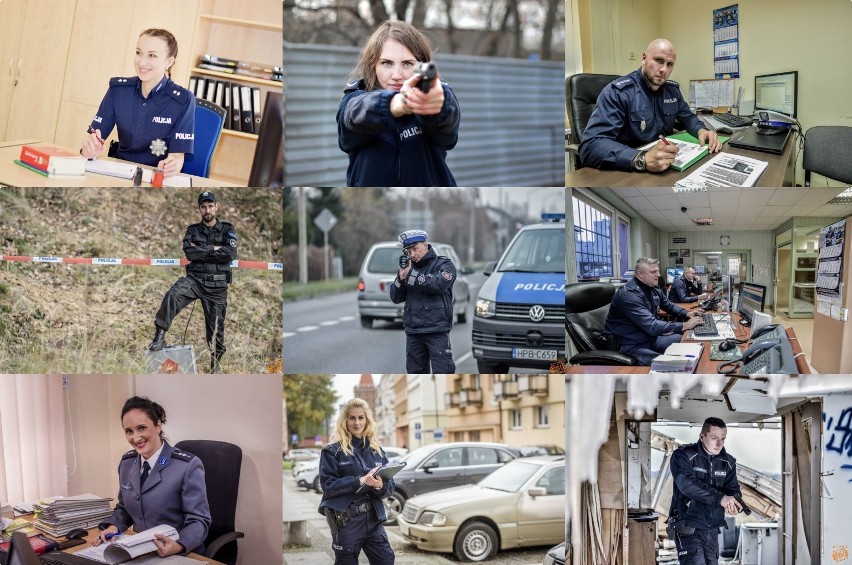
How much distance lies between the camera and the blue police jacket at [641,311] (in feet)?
12.5

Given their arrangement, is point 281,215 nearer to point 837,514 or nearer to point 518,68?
point 518,68

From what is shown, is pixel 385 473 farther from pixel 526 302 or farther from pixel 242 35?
pixel 242 35

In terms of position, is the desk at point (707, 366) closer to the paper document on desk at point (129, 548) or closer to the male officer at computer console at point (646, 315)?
the male officer at computer console at point (646, 315)

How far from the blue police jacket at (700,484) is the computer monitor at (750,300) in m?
0.69

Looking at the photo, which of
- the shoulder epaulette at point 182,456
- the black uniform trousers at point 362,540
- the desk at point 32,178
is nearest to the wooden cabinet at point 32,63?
the desk at point 32,178

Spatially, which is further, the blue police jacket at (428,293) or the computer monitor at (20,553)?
the blue police jacket at (428,293)

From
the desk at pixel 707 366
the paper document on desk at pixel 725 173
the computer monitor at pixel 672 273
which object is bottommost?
the desk at pixel 707 366

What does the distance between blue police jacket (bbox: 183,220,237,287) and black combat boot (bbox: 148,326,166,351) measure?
1.19ft

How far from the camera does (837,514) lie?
12.8 feet

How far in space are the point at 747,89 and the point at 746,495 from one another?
1.86 meters

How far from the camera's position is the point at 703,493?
4035mm

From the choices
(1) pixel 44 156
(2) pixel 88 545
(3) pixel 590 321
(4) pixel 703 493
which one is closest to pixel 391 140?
(3) pixel 590 321

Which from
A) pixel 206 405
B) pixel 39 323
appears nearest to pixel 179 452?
pixel 206 405

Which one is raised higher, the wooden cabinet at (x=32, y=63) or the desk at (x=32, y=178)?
the wooden cabinet at (x=32, y=63)
